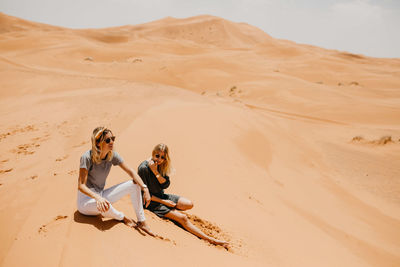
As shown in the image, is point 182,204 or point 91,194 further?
point 182,204

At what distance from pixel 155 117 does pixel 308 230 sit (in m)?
4.44

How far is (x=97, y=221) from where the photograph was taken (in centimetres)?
279

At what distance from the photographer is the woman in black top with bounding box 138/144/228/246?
3309 mm

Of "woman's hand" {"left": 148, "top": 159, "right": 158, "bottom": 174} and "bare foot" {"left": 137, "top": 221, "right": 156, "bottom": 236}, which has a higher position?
"woman's hand" {"left": 148, "top": 159, "right": 158, "bottom": 174}

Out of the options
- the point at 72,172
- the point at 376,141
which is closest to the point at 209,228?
the point at 72,172

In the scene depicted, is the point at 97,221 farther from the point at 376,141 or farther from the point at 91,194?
the point at 376,141

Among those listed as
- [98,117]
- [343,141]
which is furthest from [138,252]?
[343,141]

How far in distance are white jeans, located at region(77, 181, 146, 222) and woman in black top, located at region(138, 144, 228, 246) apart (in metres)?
0.46

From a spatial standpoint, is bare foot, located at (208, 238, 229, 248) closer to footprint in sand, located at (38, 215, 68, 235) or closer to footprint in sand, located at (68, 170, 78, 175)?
footprint in sand, located at (38, 215, 68, 235)

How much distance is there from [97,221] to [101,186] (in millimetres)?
375

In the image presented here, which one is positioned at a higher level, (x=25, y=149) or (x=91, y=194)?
(x=91, y=194)

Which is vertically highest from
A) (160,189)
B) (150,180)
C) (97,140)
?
(97,140)

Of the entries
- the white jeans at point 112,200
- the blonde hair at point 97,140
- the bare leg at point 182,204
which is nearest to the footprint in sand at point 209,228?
the bare leg at point 182,204

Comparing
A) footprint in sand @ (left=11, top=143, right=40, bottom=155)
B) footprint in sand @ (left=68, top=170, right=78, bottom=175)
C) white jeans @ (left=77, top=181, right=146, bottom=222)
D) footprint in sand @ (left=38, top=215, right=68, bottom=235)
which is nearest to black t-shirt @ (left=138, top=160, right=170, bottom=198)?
white jeans @ (left=77, top=181, right=146, bottom=222)
